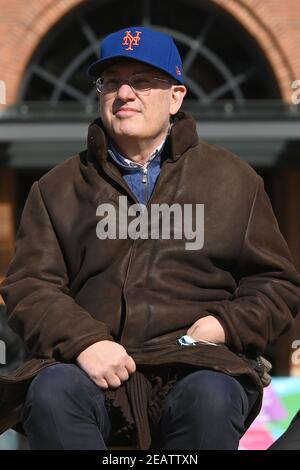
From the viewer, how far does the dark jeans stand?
8.61 ft

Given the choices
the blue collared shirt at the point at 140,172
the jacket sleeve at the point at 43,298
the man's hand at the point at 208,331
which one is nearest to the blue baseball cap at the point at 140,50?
the blue collared shirt at the point at 140,172

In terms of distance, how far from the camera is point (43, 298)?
288cm

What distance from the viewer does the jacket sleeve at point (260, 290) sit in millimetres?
2861

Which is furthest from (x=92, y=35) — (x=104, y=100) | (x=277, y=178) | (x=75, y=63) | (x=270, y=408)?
(x=104, y=100)

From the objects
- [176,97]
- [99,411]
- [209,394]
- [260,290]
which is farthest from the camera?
[176,97]

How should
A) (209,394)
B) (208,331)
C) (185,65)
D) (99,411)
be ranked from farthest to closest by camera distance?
(185,65) → (208,331) → (99,411) → (209,394)

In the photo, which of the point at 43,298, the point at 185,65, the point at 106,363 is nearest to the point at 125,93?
the point at 43,298

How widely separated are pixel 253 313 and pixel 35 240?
0.65m

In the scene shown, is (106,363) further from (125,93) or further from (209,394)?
(125,93)

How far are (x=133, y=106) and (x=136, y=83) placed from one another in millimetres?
67

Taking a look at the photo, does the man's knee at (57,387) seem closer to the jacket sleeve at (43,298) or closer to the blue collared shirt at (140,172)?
the jacket sleeve at (43,298)

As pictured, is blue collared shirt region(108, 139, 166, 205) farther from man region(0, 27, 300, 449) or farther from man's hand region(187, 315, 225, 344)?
man's hand region(187, 315, 225, 344)
